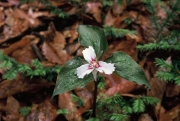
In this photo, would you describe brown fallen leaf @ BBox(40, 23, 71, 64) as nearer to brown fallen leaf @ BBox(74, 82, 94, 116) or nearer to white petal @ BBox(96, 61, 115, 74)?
brown fallen leaf @ BBox(74, 82, 94, 116)

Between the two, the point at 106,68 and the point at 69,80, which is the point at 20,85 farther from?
the point at 106,68

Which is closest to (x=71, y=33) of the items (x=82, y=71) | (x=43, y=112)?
(x=43, y=112)

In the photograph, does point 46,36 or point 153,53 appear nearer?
point 153,53

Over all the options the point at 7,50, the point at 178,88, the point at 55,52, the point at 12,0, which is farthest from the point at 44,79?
the point at 12,0

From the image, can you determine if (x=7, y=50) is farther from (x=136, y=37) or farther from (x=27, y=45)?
(x=136, y=37)

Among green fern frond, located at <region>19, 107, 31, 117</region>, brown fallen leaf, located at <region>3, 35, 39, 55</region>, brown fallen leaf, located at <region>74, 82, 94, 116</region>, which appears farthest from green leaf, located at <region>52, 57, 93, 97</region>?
brown fallen leaf, located at <region>3, 35, 39, 55</region>

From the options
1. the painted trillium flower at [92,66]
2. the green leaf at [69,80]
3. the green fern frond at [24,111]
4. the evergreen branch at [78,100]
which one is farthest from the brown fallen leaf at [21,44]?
the painted trillium flower at [92,66]

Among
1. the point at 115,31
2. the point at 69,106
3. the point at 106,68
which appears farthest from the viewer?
the point at 115,31
